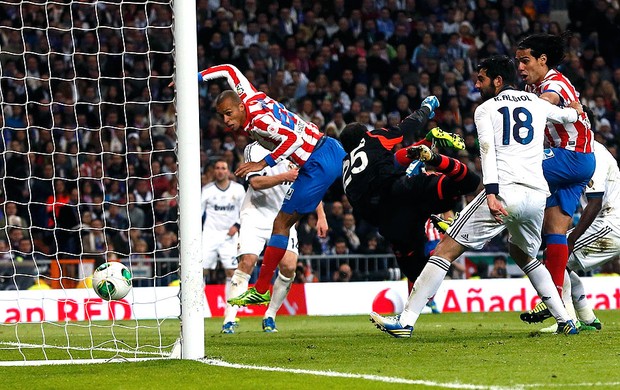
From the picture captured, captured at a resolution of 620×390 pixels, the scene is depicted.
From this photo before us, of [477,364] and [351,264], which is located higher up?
[477,364]

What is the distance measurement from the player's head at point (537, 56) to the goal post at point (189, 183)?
3222 millimetres

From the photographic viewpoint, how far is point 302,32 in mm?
21062

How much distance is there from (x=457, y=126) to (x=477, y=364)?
46.9 feet

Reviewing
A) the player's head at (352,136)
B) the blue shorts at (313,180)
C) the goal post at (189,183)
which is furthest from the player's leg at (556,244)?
the goal post at (189,183)

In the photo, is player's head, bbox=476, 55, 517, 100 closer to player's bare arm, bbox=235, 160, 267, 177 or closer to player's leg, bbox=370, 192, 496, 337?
player's leg, bbox=370, 192, 496, 337

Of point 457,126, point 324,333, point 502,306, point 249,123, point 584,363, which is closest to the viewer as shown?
point 584,363

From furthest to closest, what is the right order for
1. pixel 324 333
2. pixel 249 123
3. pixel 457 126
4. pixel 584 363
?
pixel 457 126 < pixel 324 333 < pixel 249 123 < pixel 584 363

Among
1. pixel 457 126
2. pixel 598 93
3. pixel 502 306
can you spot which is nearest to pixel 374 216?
pixel 502 306

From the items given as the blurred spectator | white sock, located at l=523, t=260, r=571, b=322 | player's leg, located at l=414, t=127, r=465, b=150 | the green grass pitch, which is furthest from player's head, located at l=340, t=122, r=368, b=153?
the blurred spectator

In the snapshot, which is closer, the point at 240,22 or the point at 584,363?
the point at 584,363

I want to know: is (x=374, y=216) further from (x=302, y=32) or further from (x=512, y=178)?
(x=302, y=32)

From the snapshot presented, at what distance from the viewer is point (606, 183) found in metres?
11.3

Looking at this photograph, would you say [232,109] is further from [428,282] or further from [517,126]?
[517,126]

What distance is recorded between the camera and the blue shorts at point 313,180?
9734mm
